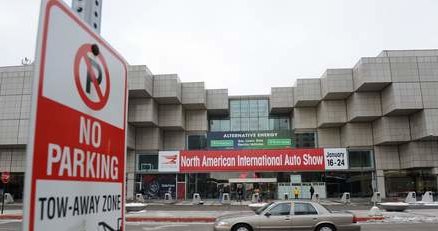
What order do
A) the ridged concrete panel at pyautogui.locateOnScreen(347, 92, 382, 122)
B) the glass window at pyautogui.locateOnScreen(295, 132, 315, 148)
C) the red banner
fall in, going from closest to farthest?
the red banner → the ridged concrete panel at pyautogui.locateOnScreen(347, 92, 382, 122) → the glass window at pyautogui.locateOnScreen(295, 132, 315, 148)

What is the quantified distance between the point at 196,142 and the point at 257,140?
9261mm

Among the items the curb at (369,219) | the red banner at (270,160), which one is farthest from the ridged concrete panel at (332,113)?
the curb at (369,219)

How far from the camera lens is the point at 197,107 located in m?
54.7

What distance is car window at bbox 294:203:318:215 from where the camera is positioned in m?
13.7

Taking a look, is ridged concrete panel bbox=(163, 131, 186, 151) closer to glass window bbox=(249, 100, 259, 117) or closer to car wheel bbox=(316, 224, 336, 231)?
glass window bbox=(249, 100, 259, 117)

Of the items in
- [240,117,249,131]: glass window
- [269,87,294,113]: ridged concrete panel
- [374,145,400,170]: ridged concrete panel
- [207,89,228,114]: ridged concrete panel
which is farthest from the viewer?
[240,117,249,131]: glass window

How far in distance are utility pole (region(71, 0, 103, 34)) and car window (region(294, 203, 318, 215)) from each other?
41.5 feet

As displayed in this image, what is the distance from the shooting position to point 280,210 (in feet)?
45.5

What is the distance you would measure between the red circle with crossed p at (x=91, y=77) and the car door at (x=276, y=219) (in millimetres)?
12204

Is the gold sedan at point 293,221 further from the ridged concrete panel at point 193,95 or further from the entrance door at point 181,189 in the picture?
the ridged concrete panel at point 193,95

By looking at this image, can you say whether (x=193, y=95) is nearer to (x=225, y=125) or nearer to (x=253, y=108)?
(x=225, y=125)

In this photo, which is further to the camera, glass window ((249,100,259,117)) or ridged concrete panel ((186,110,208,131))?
glass window ((249,100,259,117))

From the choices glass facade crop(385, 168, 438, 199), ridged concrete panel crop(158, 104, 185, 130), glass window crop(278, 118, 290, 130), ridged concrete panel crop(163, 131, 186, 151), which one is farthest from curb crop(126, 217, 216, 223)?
glass window crop(278, 118, 290, 130)

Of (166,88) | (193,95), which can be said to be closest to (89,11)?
(166,88)
